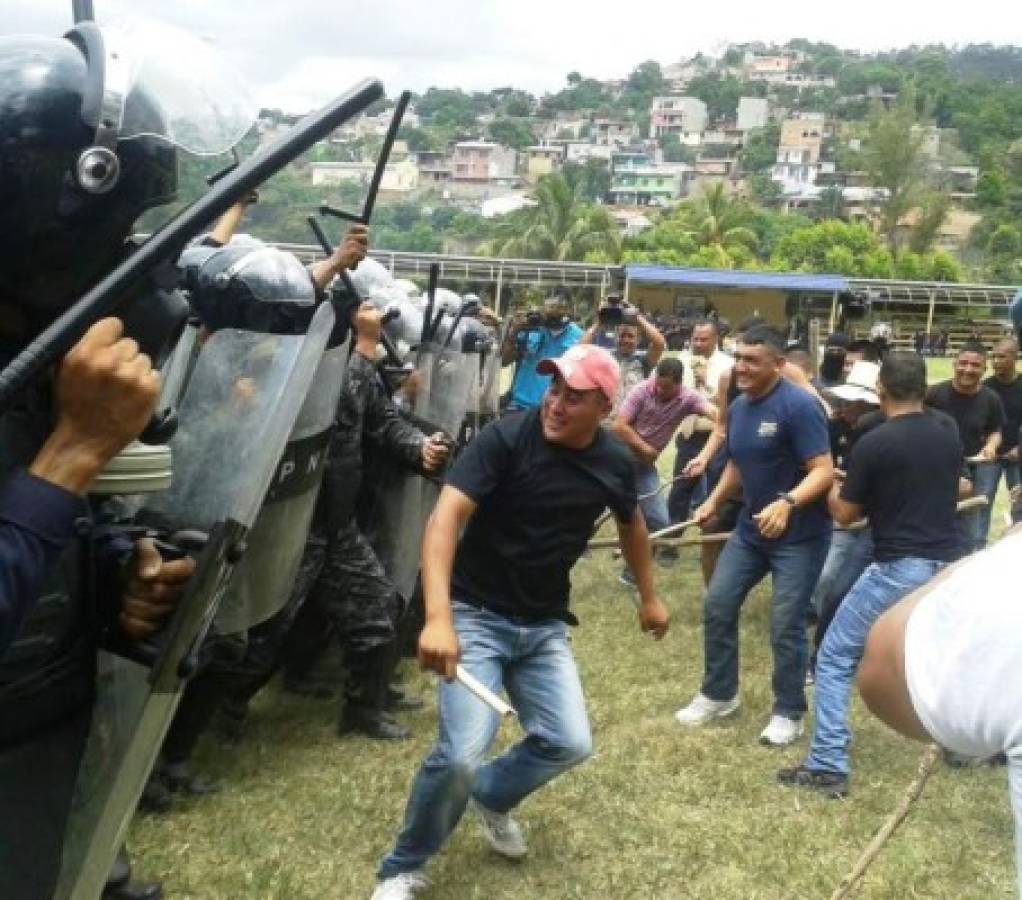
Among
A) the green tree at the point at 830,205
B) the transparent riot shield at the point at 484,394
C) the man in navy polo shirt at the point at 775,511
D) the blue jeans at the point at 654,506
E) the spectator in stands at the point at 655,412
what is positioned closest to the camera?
the man in navy polo shirt at the point at 775,511

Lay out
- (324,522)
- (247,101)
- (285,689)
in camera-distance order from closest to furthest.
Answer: (247,101)
(324,522)
(285,689)

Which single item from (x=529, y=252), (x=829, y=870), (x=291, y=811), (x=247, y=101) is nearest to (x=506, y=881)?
(x=291, y=811)

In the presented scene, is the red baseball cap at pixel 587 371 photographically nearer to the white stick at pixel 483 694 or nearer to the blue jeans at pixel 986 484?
the white stick at pixel 483 694

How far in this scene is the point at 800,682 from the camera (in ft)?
16.9

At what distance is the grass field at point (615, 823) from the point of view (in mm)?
3807

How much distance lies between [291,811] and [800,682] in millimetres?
2317

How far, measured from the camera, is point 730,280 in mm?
31406

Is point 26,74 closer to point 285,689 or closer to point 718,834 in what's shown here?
point 718,834

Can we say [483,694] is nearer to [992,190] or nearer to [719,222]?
[719,222]

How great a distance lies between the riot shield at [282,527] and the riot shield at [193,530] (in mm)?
575

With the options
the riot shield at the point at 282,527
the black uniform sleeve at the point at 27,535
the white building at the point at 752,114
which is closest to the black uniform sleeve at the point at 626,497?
the riot shield at the point at 282,527

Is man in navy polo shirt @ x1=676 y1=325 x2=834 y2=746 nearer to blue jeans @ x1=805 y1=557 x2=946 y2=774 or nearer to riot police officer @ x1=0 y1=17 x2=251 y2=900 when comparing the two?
blue jeans @ x1=805 y1=557 x2=946 y2=774

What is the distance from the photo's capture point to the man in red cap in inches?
139

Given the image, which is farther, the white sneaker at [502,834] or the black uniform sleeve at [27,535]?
the white sneaker at [502,834]
